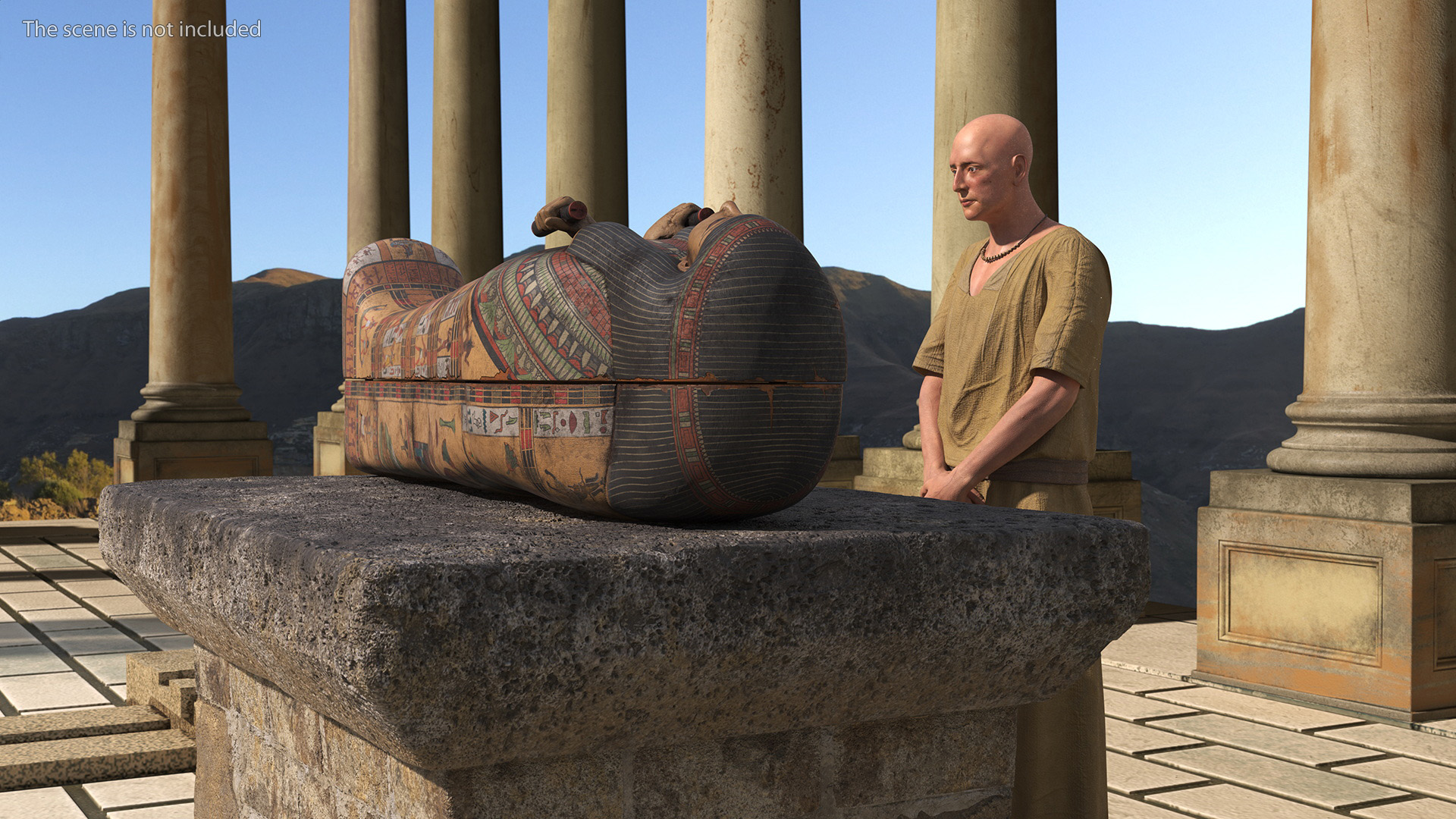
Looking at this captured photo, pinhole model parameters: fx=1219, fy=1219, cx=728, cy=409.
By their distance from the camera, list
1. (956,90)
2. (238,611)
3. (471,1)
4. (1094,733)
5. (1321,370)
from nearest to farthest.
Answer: (238,611)
(1094,733)
(1321,370)
(956,90)
(471,1)

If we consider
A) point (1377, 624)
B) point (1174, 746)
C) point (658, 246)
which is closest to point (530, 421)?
point (658, 246)

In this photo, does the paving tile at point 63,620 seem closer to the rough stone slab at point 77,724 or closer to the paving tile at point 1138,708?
the rough stone slab at point 77,724

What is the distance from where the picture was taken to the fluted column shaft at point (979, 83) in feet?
24.9

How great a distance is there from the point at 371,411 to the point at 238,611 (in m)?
1.01

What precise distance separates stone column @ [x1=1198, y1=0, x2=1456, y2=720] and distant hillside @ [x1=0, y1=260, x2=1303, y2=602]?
97.1 ft

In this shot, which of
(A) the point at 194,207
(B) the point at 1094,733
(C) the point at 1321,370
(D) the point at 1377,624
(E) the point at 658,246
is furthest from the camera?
(A) the point at 194,207

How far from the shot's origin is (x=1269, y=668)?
20.4 ft

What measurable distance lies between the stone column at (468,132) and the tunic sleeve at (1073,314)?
11.6 metres

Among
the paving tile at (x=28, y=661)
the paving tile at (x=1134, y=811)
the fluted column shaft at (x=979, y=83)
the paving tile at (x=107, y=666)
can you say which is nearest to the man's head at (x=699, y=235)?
the paving tile at (x=1134, y=811)

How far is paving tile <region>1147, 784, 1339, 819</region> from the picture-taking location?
4.21 m

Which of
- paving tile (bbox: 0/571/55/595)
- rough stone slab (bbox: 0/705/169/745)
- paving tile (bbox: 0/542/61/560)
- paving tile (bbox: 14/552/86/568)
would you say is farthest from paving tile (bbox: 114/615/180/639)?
paving tile (bbox: 0/542/61/560)

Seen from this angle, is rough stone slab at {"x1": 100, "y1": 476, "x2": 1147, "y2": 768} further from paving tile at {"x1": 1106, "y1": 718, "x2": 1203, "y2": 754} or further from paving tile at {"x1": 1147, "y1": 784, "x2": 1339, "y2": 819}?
paving tile at {"x1": 1106, "y1": 718, "x2": 1203, "y2": 754}

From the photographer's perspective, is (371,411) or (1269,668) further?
(1269,668)

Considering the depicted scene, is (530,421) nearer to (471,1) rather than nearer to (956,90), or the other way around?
(956,90)
